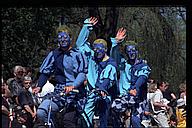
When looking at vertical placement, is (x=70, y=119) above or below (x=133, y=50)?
below

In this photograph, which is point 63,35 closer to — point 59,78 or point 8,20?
point 59,78

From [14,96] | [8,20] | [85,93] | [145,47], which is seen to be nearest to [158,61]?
[145,47]

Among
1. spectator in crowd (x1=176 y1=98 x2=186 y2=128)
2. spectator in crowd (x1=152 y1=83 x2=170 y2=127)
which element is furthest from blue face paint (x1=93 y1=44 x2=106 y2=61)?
spectator in crowd (x1=176 y1=98 x2=186 y2=128)

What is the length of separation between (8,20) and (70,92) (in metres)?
8.86

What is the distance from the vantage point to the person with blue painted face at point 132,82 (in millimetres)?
7263

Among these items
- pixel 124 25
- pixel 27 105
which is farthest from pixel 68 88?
pixel 124 25

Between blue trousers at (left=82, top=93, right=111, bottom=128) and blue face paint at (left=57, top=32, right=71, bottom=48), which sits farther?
blue trousers at (left=82, top=93, right=111, bottom=128)

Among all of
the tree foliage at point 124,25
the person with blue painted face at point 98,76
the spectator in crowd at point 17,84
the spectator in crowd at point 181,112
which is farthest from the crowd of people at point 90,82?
the tree foliage at point 124,25

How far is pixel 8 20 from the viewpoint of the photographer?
15.1 meters

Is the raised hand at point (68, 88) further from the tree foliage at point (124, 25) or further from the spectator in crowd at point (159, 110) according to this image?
the tree foliage at point (124, 25)

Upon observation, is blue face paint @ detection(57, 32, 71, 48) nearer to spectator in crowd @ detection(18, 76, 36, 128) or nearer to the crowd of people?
the crowd of people

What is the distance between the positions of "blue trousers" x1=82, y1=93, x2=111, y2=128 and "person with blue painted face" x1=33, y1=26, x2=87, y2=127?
19cm

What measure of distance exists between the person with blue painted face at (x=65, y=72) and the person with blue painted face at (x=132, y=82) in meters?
0.71

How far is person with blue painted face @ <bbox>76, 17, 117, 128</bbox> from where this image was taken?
22.7 ft
